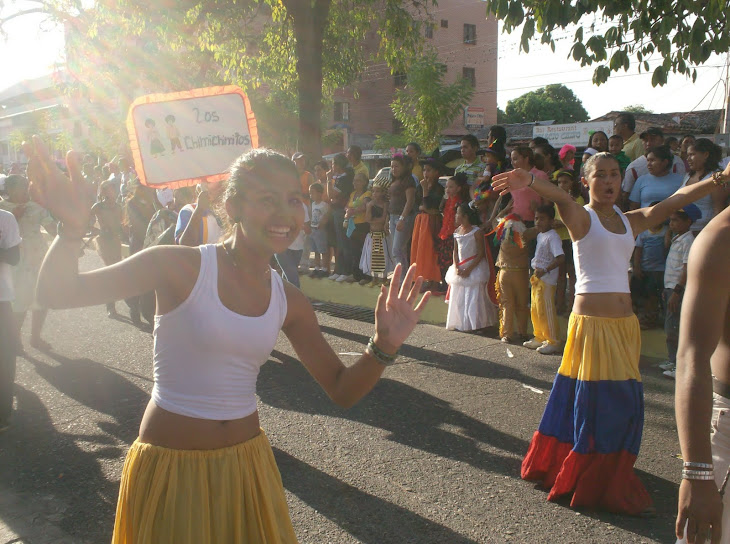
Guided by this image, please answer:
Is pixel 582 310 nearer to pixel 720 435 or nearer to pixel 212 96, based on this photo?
pixel 720 435

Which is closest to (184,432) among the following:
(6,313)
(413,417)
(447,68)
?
(413,417)

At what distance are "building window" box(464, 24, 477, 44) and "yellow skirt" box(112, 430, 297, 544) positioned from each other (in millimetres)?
53552

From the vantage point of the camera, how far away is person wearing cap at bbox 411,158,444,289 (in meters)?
9.70

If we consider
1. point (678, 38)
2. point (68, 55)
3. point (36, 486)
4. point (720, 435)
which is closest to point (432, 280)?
point (678, 38)

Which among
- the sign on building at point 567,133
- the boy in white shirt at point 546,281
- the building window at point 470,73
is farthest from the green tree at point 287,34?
the building window at point 470,73

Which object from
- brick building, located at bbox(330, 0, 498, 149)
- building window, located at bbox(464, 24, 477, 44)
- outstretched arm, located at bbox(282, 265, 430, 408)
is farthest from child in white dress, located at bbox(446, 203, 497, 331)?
building window, located at bbox(464, 24, 477, 44)

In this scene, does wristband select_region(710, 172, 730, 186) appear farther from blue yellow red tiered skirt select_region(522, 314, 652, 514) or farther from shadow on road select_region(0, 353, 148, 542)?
shadow on road select_region(0, 353, 148, 542)

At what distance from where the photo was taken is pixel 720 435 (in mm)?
2316

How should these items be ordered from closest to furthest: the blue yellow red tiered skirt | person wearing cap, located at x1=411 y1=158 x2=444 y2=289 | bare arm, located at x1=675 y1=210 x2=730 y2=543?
bare arm, located at x1=675 y1=210 x2=730 y2=543 < the blue yellow red tiered skirt < person wearing cap, located at x1=411 y1=158 x2=444 y2=289

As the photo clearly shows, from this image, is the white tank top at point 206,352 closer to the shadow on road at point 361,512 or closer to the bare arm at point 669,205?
the shadow on road at point 361,512

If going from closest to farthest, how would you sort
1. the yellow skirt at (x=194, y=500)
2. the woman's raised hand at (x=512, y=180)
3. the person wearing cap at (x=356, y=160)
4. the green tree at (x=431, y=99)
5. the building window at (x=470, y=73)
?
the yellow skirt at (x=194, y=500) < the woman's raised hand at (x=512, y=180) < the person wearing cap at (x=356, y=160) < the green tree at (x=431, y=99) < the building window at (x=470, y=73)

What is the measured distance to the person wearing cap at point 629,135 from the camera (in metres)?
9.02

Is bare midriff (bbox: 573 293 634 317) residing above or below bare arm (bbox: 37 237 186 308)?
below

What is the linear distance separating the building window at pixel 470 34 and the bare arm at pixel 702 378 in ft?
175
